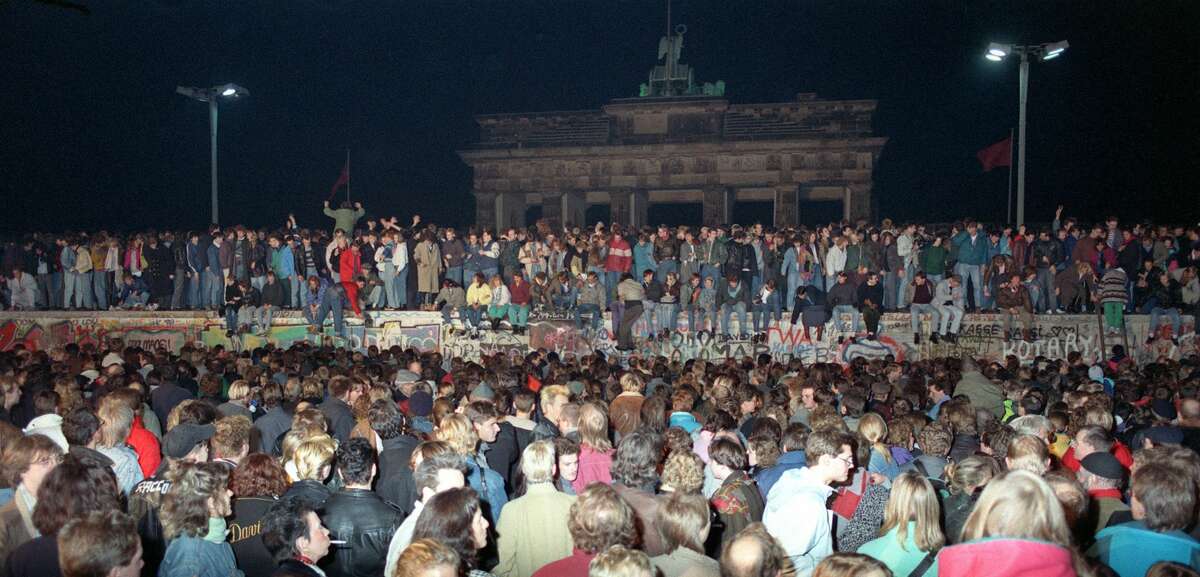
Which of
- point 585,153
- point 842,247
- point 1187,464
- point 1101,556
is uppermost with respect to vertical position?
point 585,153

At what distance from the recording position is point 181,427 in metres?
8.30

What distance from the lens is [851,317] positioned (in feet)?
71.2

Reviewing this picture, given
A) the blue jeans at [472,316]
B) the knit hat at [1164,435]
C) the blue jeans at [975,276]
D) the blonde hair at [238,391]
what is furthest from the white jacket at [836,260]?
the blonde hair at [238,391]

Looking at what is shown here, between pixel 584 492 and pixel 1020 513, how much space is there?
7.29 ft

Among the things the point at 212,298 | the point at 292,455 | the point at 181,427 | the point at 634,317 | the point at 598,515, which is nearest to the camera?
the point at 598,515

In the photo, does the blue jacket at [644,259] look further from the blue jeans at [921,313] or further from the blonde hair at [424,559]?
the blonde hair at [424,559]

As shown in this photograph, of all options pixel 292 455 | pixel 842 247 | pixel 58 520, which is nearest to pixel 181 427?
pixel 292 455

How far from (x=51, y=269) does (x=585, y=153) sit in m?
18.9

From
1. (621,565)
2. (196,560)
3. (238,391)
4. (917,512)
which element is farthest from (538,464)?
(238,391)

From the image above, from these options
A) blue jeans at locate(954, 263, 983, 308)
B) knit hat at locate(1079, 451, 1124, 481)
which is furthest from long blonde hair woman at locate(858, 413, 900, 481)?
blue jeans at locate(954, 263, 983, 308)

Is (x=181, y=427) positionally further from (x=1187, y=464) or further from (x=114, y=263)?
(x=114, y=263)

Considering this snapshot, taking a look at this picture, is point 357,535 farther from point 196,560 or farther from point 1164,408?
point 1164,408

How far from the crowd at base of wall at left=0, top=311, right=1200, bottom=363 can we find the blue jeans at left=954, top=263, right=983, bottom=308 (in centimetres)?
70

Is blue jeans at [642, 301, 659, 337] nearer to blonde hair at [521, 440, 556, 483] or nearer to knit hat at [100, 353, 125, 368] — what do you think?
knit hat at [100, 353, 125, 368]
